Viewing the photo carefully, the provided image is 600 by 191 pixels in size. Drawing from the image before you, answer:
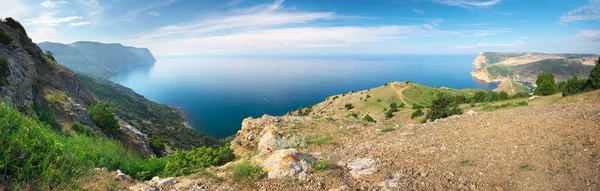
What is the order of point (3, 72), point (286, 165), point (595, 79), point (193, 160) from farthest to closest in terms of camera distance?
point (595, 79)
point (3, 72)
point (193, 160)
point (286, 165)

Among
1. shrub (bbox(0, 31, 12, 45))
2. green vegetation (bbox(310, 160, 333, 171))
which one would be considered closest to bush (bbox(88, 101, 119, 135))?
shrub (bbox(0, 31, 12, 45))

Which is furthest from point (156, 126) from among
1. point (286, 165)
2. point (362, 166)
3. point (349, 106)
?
point (362, 166)

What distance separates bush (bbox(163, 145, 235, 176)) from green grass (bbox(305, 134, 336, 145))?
11.5ft

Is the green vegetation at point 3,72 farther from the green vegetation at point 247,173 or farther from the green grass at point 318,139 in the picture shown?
the green grass at point 318,139

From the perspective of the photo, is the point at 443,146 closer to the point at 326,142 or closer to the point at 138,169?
the point at 326,142

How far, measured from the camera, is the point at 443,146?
9.09 meters

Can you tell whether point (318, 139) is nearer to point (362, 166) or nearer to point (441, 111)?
point (362, 166)

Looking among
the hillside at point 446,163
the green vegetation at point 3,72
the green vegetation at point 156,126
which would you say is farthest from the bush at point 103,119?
the hillside at point 446,163

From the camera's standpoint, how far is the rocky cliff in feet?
41.9

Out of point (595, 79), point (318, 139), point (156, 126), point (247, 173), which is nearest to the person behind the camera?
point (247, 173)

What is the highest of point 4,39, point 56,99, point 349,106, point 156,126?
point 4,39

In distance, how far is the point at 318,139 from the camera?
12.0 meters

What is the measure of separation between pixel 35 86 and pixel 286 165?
20.7m

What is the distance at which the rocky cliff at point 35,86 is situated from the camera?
12781 mm
